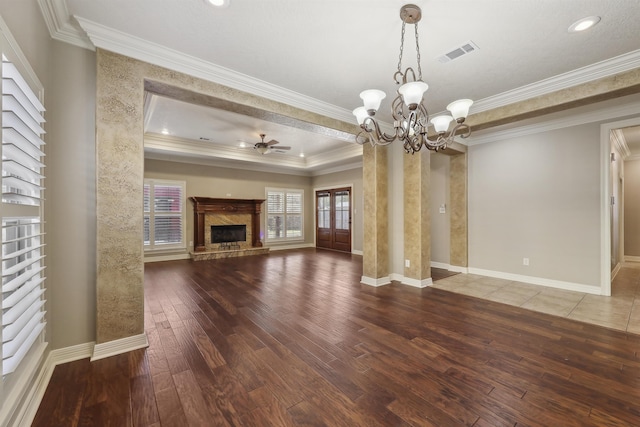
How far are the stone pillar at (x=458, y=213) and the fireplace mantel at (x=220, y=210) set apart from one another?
206 inches

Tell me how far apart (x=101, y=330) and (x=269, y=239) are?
6330 millimetres

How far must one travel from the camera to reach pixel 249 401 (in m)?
1.75

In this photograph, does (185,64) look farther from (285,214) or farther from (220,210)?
(285,214)

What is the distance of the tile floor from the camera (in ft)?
10.2

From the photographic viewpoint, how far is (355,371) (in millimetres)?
2080

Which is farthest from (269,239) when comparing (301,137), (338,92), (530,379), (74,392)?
(530,379)

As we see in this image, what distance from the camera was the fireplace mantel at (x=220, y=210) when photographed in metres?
7.12

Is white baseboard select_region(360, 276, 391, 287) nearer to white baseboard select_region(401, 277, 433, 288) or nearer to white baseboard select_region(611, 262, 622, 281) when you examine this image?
white baseboard select_region(401, 277, 433, 288)

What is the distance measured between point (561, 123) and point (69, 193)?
6.48 metres

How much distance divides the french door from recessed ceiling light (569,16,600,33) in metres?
6.21

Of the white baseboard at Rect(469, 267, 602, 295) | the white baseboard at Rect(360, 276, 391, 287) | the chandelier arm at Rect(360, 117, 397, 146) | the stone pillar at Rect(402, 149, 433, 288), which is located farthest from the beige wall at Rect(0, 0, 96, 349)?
the white baseboard at Rect(469, 267, 602, 295)

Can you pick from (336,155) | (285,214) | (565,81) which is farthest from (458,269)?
(285,214)

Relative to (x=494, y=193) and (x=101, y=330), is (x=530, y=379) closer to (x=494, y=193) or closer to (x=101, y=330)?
(x=101, y=330)

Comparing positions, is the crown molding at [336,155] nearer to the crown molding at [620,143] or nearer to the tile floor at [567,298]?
the tile floor at [567,298]
